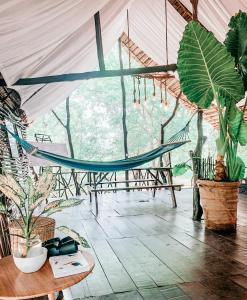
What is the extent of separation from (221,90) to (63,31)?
1537 mm

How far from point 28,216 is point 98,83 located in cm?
1171

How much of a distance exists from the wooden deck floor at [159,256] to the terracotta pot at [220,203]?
13cm

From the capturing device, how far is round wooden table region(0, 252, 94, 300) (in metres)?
1.06

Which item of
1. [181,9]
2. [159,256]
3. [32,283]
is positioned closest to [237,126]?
[159,256]

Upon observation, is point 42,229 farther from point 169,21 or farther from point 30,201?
point 169,21

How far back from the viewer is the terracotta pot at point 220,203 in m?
2.89

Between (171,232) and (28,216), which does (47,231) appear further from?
(171,232)

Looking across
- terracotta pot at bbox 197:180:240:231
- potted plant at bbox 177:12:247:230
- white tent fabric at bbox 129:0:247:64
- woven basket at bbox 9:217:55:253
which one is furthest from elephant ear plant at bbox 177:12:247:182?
woven basket at bbox 9:217:55:253

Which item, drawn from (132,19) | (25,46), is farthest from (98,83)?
(25,46)

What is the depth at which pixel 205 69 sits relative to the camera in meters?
2.70

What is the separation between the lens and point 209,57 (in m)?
2.61

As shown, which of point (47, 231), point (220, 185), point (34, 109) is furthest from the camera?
point (34, 109)

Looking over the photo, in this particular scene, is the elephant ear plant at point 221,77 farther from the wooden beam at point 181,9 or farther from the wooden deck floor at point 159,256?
the wooden beam at point 181,9

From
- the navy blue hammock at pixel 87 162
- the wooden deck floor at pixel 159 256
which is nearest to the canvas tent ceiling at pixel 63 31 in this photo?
the navy blue hammock at pixel 87 162
